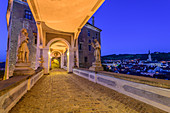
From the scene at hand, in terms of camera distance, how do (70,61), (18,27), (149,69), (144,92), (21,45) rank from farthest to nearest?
(149,69), (18,27), (70,61), (21,45), (144,92)

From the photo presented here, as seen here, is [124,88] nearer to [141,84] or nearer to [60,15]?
[141,84]

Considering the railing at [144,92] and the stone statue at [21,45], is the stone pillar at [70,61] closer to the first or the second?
the stone statue at [21,45]

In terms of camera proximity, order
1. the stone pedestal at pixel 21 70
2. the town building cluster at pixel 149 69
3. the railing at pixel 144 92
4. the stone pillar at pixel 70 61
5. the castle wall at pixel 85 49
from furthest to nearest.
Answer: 1. the castle wall at pixel 85 49
2. the town building cluster at pixel 149 69
3. the stone pillar at pixel 70 61
4. the stone pedestal at pixel 21 70
5. the railing at pixel 144 92

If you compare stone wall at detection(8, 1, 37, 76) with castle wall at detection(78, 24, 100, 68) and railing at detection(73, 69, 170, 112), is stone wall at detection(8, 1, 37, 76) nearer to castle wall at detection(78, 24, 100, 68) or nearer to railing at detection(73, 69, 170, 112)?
castle wall at detection(78, 24, 100, 68)

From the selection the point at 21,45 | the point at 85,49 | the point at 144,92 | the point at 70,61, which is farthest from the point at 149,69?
the point at 21,45

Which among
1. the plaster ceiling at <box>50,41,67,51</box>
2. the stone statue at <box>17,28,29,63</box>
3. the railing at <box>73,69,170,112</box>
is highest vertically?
the plaster ceiling at <box>50,41,67,51</box>

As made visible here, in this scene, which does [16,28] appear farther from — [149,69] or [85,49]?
[149,69]

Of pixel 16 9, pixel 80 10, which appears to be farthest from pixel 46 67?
pixel 16 9

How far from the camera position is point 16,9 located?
12289 mm

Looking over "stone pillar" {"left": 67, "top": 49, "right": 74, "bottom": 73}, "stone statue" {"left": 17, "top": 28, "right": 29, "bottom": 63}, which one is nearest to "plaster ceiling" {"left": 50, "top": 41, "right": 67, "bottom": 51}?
"stone pillar" {"left": 67, "top": 49, "right": 74, "bottom": 73}

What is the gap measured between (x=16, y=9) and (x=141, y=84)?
Answer: 60.9 feet

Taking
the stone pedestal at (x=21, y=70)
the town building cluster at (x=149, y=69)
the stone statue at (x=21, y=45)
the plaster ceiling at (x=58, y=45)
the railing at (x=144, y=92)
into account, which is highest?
the plaster ceiling at (x=58, y=45)

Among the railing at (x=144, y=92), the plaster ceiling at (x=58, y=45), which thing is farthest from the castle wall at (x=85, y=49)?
the railing at (x=144, y=92)

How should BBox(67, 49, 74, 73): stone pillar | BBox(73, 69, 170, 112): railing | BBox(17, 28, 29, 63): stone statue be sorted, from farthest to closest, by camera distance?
BBox(67, 49, 74, 73): stone pillar → BBox(17, 28, 29, 63): stone statue → BBox(73, 69, 170, 112): railing
